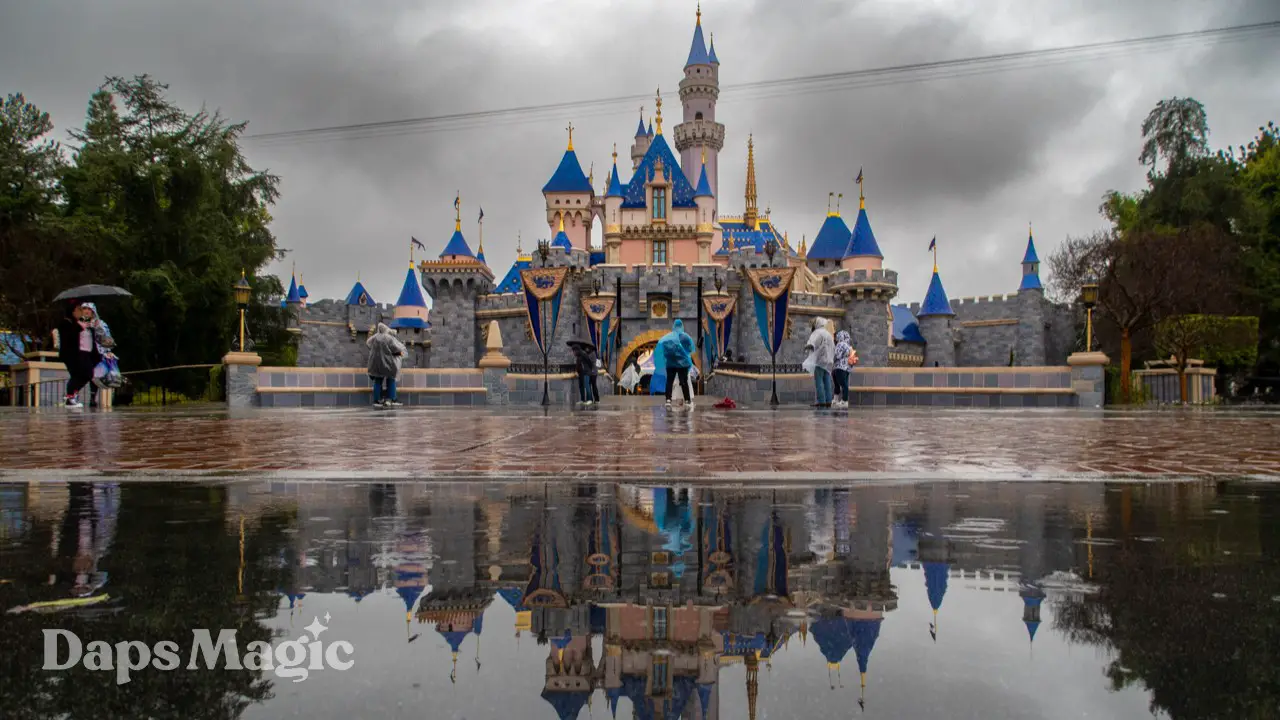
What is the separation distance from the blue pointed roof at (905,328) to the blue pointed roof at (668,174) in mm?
15705

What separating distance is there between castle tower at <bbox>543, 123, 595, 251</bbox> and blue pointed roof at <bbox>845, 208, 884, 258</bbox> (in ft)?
65.6

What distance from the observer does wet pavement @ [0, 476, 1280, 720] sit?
1656 mm

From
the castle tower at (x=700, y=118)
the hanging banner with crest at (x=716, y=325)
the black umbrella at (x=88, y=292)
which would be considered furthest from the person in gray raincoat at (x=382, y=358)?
the castle tower at (x=700, y=118)

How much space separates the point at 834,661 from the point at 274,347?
36881 mm

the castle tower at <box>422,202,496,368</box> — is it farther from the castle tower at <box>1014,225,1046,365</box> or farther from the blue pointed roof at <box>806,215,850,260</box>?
the castle tower at <box>1014,225,1046,365</box>

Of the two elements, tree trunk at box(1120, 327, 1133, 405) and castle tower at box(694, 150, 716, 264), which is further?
castle tower at box(694, 150, 716, 264)

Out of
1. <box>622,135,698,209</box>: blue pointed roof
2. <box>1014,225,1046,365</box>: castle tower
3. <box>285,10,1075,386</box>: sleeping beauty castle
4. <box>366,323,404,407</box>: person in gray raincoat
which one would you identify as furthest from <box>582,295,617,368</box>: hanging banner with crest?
<box>1014,225,1046,365</box>: castle tower

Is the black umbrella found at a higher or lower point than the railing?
higher

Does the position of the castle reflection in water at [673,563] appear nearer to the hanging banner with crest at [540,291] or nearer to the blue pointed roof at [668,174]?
the hanging banner with crest at [540,291]

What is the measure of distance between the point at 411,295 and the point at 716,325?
78.4ft

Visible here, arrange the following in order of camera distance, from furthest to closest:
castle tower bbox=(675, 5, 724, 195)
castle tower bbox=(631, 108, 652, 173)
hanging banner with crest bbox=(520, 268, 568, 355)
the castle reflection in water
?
castle tower bbox=(631, 108, 652, 173), castle tower bbox=(675, 5, 724, 195), hanging banner with crest bbox=(520, 268, 568, 355), the castle reflection in water

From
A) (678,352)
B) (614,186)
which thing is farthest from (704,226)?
(678,352)

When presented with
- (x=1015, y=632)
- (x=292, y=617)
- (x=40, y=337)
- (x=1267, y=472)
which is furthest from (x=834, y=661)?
(x=40, y=337)

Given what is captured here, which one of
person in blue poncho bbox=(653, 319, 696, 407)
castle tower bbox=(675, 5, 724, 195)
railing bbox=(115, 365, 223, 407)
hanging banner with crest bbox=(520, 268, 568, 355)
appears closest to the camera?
person in blue poncho bbox=(653, 319, 696, 407)
